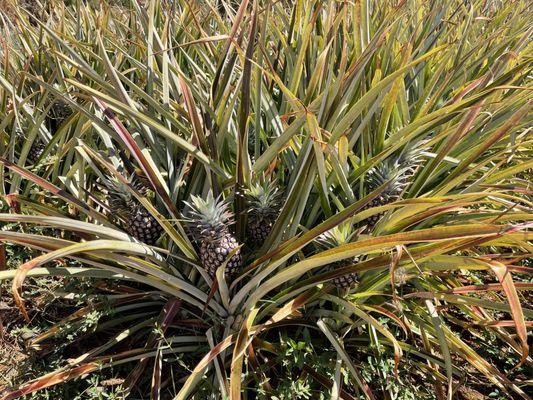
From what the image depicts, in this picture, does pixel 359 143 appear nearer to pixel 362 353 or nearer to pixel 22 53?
pixel 362 353

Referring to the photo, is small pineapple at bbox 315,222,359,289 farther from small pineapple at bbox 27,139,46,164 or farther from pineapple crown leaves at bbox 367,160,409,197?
small pineapple at bbox 27,139,46,164

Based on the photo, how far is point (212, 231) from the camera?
4.09 ft

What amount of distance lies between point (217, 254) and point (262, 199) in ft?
0.69

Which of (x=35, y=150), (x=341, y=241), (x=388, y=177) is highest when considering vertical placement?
(x=388, y=177)

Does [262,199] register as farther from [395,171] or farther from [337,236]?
[395,171]

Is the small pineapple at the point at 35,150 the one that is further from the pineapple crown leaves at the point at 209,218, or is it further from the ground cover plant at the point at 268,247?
the pineapple crown leaves at the point at 209,218

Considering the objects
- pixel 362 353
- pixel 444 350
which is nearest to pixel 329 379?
pixel 362 353

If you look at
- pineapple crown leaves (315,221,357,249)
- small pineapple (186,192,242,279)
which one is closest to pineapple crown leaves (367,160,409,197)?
pineapple crown leaves (315,221,357,249)

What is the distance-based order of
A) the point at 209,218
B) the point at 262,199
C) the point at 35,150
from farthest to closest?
1. the point at 35,150
2. the point at 262,199
3. the point at 209,218

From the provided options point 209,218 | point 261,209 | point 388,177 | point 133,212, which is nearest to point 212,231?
point 209,218

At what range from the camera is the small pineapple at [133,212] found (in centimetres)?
139

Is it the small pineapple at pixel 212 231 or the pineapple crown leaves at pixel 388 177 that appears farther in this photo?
the pineapple crown leaves at pixel 388 177

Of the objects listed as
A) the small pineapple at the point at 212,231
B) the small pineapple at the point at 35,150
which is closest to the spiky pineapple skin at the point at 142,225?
the small pineapple at the point at 212,231

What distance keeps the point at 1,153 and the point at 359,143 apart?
1455 millimetres
